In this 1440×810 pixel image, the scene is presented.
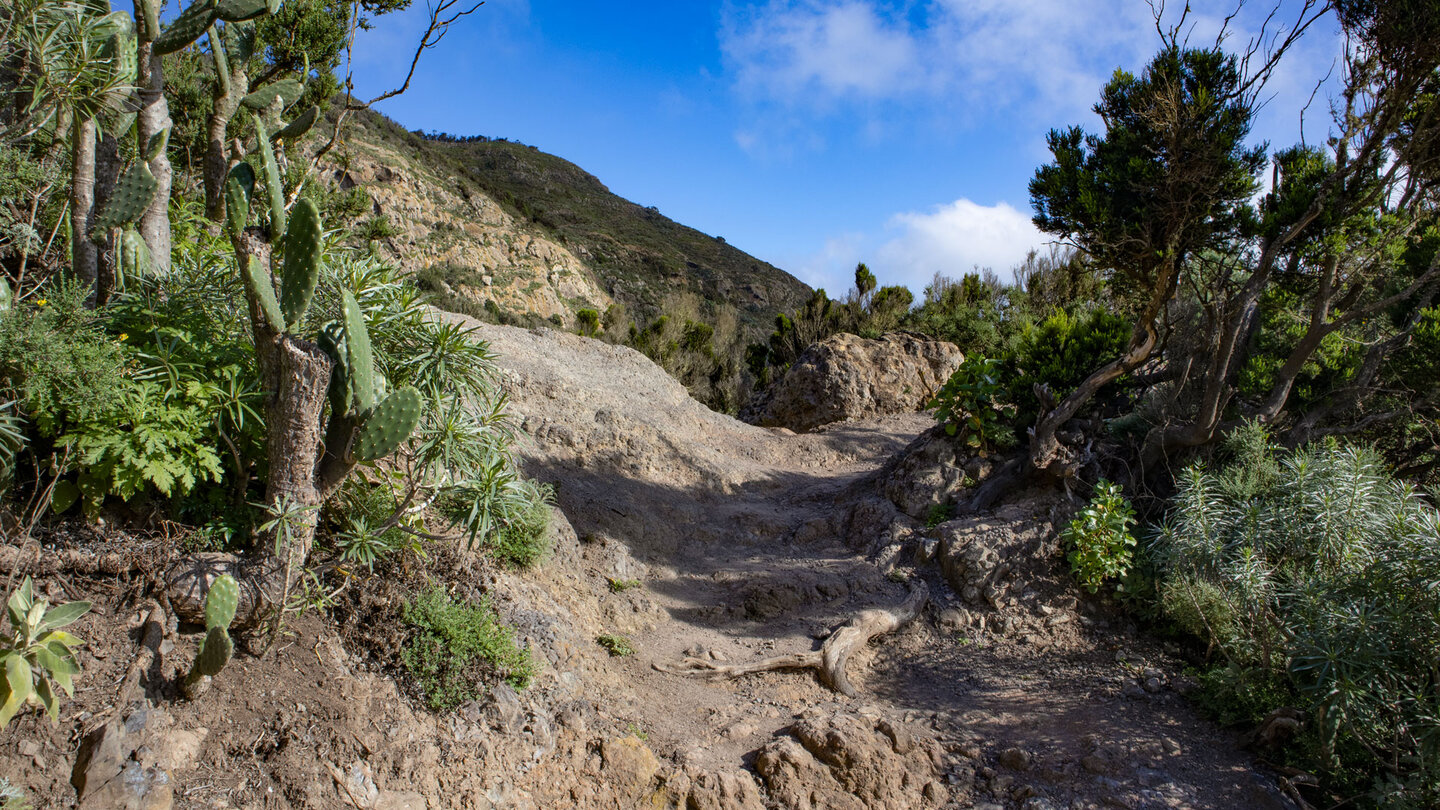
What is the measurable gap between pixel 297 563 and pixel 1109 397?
25.0ft

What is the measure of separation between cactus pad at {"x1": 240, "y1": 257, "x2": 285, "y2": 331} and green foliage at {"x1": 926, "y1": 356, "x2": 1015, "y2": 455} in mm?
6423

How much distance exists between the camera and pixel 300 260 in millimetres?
3227

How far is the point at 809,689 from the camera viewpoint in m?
5.36

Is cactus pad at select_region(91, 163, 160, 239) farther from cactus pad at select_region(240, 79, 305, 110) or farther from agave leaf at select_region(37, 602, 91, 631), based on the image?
agave leaf at select_region(37, 602, 91, 631)

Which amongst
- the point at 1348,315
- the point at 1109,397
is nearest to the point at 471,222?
the point at 1109,397

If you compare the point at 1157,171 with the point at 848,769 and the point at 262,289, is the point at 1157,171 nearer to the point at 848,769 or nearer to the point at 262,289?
the point at 848,769

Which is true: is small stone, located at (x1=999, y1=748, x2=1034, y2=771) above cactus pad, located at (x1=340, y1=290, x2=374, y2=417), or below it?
below

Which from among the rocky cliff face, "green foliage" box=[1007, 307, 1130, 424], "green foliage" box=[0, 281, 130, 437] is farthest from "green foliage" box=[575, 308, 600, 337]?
"green foliage" box=[0, 281, 130, 437]

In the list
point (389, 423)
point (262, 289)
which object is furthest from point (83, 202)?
point (389, 423)

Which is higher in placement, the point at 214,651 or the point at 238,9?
the point at 238,9

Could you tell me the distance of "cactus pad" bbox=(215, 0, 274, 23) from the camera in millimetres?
3738

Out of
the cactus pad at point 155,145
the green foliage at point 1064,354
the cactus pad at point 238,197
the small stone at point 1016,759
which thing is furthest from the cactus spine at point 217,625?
the green foliage at point 1064,354

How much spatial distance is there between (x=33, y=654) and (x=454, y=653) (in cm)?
179

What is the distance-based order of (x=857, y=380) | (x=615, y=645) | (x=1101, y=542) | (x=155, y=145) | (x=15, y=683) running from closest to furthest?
1. (x=15, y=683)
2. (x=155, y=145)
3. (x=615, y=645)
4. (x=1101, y=542)
5. (x=857, y=380)
